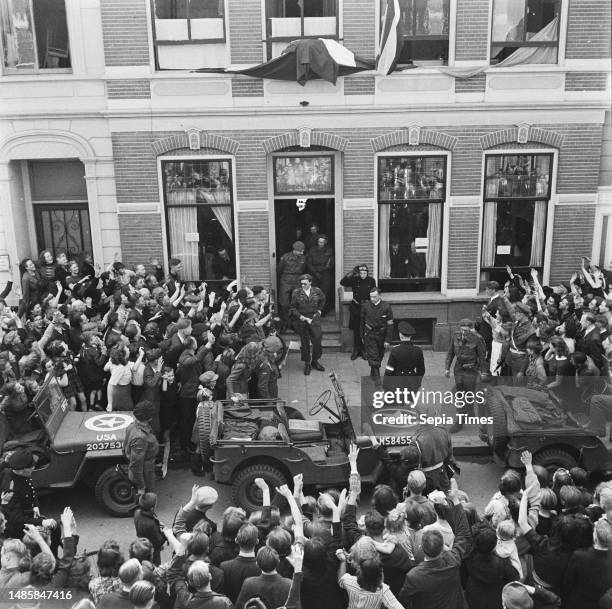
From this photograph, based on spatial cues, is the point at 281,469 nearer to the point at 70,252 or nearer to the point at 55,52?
the point at 70,252

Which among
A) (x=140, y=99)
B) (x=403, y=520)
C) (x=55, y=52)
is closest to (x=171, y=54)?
(x=140, y=99)

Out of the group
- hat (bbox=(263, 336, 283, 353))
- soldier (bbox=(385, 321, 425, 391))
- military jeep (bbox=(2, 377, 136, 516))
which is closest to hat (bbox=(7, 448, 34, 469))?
military jeep (bbox=(2, 377, 136, 516))

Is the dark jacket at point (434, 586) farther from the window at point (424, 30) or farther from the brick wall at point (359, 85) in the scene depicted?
the window at point (424, 30)

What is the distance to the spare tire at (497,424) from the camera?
29.2ft

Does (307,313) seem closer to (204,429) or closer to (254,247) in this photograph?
(254,247)

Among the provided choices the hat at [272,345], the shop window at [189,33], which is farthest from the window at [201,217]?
the hat at [272,345]

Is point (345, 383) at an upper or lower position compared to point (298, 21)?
lower

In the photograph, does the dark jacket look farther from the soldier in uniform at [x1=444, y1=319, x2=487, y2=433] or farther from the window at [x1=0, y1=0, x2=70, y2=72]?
the window at [x1=0, y1=0, x2=70, y2=72]

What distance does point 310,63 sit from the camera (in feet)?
42.3

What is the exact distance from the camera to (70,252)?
1488cm

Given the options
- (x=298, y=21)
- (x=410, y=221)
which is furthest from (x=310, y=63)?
(x=410, y=221)

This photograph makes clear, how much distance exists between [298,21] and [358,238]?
13.8 feet

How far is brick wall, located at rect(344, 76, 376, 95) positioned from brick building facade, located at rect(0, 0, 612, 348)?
0.08 feet

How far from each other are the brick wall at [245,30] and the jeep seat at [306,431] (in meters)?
7.51
